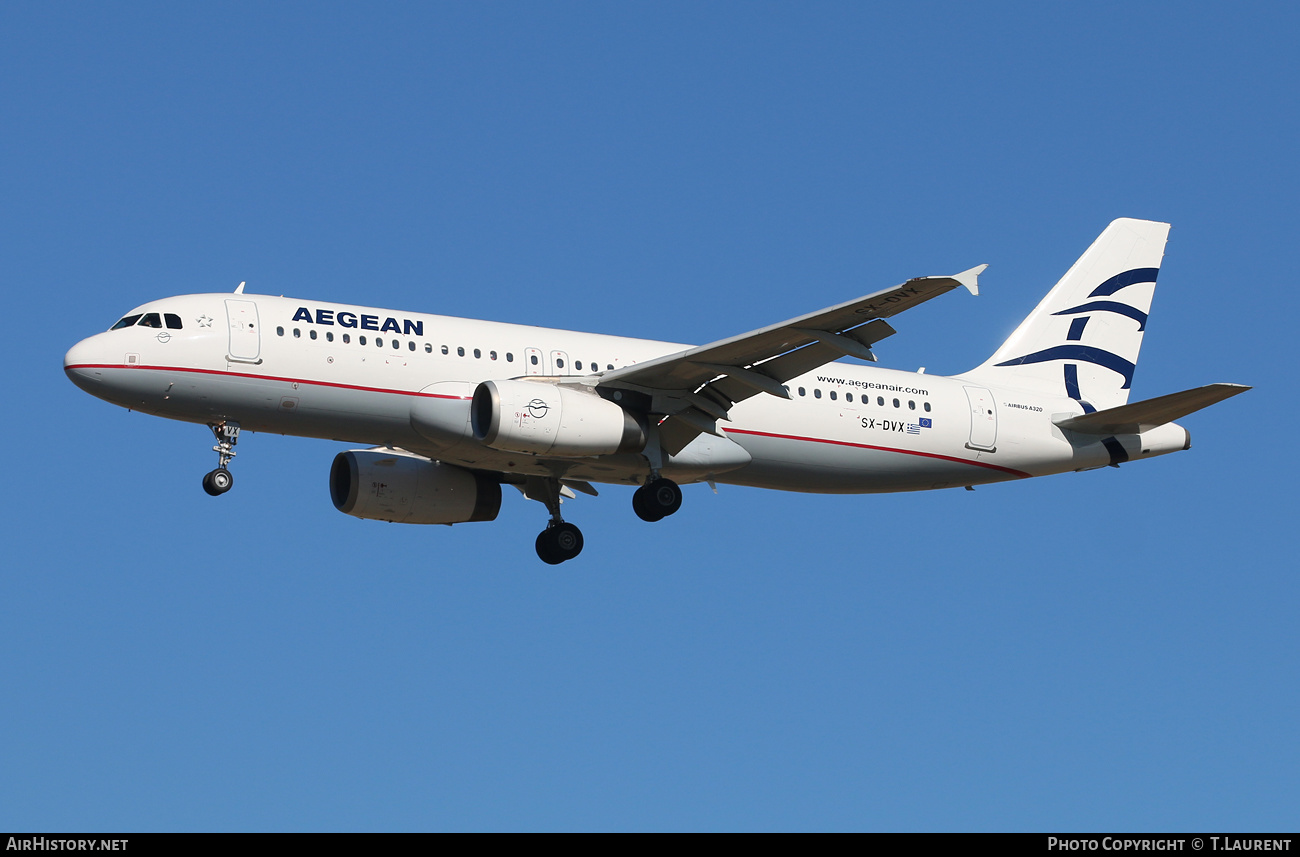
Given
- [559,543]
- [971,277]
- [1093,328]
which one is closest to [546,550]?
[559,543]

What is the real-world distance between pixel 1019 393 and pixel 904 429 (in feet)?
11.6

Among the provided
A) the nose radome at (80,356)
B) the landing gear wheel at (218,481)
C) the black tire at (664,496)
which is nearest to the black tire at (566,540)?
the black tire at (664,496)

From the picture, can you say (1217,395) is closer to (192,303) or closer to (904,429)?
(904,429)

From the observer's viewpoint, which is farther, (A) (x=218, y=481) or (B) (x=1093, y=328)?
(B) (x=1093, y=328)

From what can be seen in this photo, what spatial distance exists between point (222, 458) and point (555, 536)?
24.4ft

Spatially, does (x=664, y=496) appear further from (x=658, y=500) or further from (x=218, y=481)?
(x=218, y=481)

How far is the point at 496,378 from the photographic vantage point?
99.0 ft

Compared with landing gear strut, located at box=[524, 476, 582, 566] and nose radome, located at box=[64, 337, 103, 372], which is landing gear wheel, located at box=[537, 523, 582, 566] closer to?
landing gear strut, located at box=[524, 476, 582, 566]

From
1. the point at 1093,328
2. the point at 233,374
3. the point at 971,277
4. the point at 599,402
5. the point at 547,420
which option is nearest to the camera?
the point at 971,277

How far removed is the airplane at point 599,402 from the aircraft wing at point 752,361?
0.04 meters

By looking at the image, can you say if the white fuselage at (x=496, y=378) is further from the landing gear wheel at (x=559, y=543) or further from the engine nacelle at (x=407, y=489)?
the engine nacelle at (x=407, y=489)

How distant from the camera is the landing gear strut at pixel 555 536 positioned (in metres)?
33.2

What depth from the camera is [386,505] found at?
33.2 meters
